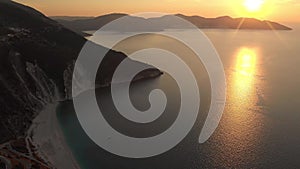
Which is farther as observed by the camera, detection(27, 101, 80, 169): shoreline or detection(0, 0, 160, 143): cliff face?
detection(0, 0, 160, 143): cliff face

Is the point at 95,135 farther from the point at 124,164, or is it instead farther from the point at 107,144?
the point at 124,164

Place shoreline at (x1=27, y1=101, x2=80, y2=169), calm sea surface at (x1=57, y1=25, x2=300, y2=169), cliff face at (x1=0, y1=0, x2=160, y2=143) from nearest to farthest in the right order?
1. calm sea surface at (x1=57, y1=25, x2=300, y2=169)
2. shoreline at (x1=27, y1=101, x2=80, y2=169)
3. cliff face at (x1=0, y1=0, x2=160, y2=143)

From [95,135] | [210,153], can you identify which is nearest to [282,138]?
[210,153]

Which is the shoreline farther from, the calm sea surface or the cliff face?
the cliff face

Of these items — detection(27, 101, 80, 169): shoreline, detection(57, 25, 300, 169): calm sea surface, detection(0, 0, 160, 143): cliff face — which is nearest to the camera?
detection(57, 25, 300, 169): calm sea surface

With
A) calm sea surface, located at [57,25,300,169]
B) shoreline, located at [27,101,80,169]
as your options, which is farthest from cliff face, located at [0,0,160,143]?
calm sea surface, located at [57,25,300,169]

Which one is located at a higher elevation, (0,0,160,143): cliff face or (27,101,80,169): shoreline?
(0,0,160,143): cliff face

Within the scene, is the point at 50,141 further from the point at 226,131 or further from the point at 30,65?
the point at 226,131
